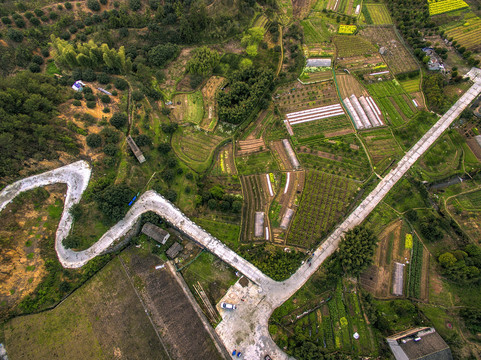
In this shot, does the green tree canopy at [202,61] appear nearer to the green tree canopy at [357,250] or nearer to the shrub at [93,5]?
the shrub at [93,5]

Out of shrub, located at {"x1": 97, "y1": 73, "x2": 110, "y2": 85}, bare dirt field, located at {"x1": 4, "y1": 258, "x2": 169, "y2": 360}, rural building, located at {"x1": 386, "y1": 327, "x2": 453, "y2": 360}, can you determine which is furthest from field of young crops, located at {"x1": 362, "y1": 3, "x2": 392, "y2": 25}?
bare dirt field, located at {"x1": 4, "y1": 258, "x2": 169, "y2": 360}

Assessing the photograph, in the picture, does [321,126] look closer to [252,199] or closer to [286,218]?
[286,218]

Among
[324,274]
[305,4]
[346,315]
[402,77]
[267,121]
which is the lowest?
[346,315]

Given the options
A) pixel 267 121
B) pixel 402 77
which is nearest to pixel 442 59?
pixel 402 77

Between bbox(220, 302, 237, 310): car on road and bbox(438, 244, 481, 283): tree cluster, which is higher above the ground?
bbox(438, 244, 481, 283): tree cluster

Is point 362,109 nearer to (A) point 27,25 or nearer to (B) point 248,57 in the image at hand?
(B) point 248,57

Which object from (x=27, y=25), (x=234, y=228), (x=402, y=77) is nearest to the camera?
(x=234, y=228)

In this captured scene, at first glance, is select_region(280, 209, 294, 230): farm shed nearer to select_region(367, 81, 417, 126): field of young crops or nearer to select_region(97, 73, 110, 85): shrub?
select_region(367, 81, 417, 126): field of young crops
